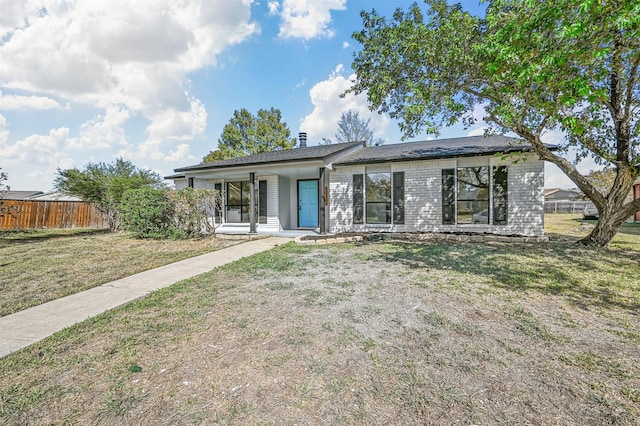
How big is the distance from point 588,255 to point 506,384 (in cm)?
684

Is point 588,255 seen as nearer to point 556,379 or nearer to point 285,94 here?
point 556,379

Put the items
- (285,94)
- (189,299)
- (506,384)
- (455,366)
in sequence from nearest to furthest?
(506,384)
(455,366)
(189,299)
(285,94)

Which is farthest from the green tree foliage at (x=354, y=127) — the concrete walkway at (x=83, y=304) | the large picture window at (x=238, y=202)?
the concrete walkway at (x=83, y=304)

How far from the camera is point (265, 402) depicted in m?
2.04

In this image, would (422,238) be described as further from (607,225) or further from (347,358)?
Result: (347,358)

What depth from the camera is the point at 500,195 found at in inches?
377

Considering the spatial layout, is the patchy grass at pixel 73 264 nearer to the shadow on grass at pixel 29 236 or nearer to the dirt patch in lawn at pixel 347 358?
the dirt patch in lawn at pixel 347 358

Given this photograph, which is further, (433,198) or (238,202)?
(238,202)

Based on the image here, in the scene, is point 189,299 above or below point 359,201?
below

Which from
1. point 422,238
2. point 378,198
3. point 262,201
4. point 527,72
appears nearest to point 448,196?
point 422,238

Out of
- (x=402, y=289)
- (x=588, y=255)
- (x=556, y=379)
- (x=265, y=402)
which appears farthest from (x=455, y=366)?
(x=588, y=255)

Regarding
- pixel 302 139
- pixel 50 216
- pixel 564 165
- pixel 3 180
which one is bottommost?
pixel 50 216

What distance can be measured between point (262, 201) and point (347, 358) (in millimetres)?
10987

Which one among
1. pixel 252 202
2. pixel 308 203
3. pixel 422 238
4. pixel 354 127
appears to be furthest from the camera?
pixel 354 127
